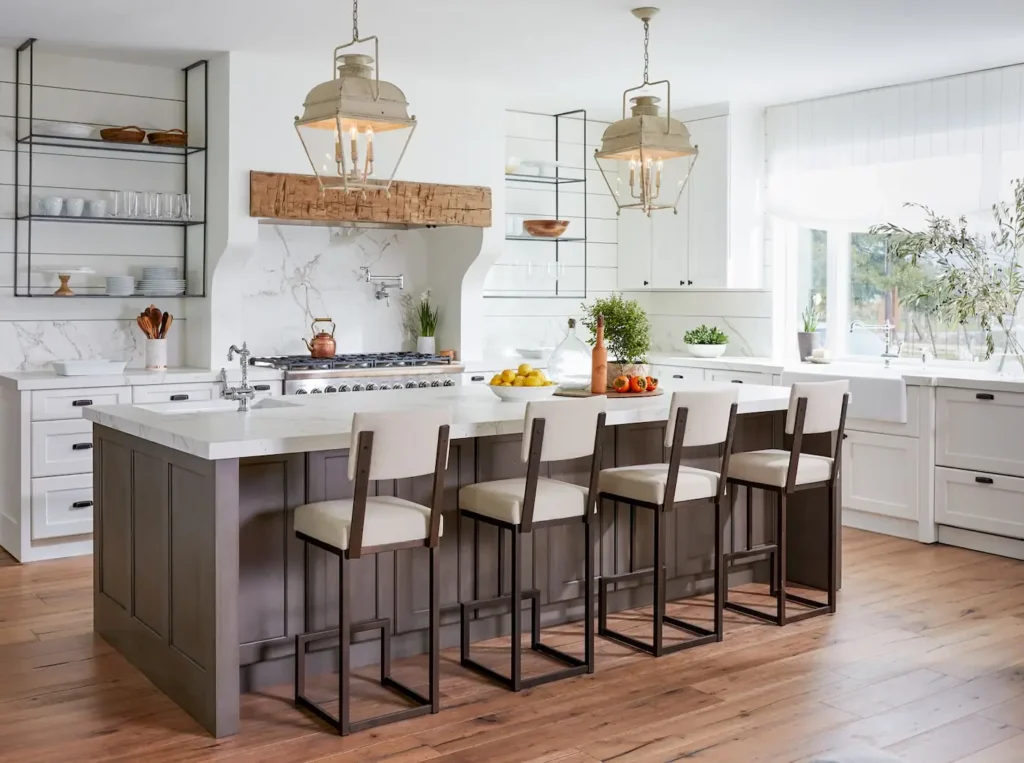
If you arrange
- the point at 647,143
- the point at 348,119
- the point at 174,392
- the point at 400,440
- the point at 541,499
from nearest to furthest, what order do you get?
the point at 400,440, the point at 348,119, the point at 541,499, the point at 647,143, the point at 174,392

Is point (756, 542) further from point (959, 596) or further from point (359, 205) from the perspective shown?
point (359, 205)

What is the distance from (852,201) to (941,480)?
197cm

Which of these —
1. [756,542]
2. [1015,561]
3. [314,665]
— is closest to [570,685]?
[314,665]

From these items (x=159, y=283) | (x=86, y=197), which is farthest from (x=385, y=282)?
(x=86, y=197)

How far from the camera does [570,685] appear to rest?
3.82 m

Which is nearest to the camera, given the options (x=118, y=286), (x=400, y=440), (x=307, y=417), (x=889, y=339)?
(x=400, y=440)

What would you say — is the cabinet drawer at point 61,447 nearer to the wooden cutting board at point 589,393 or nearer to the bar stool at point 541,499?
the wooden cutting board at point 589,393

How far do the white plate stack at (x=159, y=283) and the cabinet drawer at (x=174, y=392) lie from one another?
2.06 feet

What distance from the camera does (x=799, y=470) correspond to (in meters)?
4.52

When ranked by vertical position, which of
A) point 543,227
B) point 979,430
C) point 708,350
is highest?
point 543,227

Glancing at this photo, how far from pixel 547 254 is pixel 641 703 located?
4.84m

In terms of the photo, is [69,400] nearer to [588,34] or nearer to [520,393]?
[520,393]

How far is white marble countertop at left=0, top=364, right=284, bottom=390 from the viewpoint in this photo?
5520 millimetres

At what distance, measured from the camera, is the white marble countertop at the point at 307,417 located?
11.3ft
